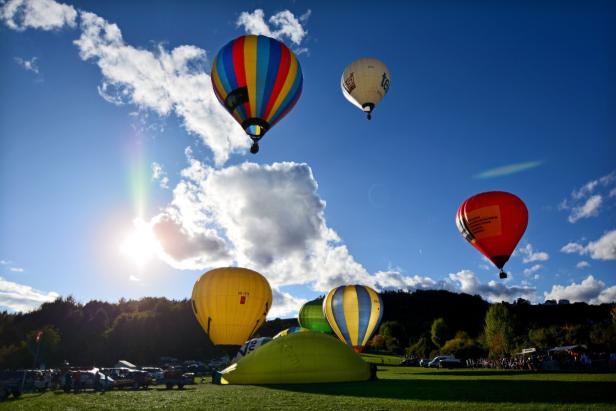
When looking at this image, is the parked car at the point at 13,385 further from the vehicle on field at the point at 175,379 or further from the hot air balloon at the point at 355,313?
the hot air balloon at the point at 355,313

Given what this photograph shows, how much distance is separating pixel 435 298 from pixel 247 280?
11143 cm

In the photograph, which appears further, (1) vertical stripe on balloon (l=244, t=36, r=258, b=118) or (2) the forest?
(2) the forest

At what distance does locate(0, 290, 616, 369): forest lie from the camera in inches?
2103

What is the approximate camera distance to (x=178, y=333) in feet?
246

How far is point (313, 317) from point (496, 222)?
23.9 metres

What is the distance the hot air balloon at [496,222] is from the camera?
2084 cm

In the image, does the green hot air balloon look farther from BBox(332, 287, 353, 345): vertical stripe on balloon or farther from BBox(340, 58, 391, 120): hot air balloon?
BBox(340, 58, 391, 120): hot air balloon

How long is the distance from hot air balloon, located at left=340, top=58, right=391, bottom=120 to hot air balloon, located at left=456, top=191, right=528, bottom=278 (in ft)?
25.5

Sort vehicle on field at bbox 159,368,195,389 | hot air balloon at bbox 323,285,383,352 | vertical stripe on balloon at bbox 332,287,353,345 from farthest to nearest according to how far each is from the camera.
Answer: vertical stripe on balloon at bbox 332,287,353,345 → hot air balloon at bbox 323,285,383,352 → vehicle on field at bbox 159,368,195,389

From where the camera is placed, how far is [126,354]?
67375 millimetres

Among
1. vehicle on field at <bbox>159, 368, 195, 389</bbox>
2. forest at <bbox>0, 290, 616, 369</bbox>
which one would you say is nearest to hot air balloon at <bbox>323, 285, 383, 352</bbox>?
vehicle on field at <bbox>159, 368, 195, 389</bbox>

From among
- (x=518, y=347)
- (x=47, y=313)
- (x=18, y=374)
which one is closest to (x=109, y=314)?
(x=47, y=313)

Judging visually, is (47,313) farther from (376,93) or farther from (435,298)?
(435,298)

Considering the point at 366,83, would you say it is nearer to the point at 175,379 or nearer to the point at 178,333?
the point at 175,379
